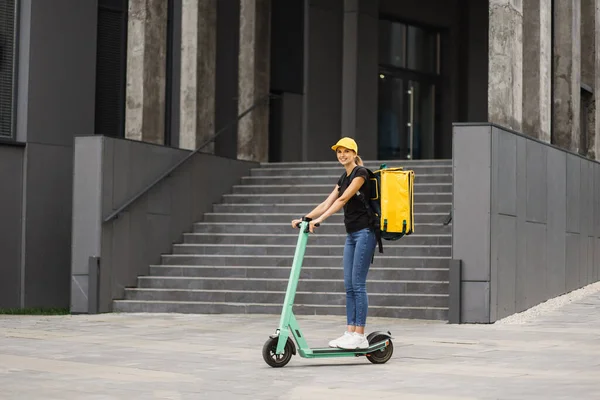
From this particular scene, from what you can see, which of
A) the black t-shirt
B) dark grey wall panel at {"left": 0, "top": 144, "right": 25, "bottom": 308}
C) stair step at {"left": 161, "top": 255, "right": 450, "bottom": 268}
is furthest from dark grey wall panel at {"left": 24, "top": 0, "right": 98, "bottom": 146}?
the black t-shirt

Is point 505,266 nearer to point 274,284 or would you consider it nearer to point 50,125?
point 274,284

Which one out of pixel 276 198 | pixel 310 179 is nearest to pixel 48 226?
pixel 276 198

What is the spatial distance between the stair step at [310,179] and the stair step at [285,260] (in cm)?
275

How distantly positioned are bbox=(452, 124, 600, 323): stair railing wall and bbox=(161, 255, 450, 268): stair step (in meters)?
1.21

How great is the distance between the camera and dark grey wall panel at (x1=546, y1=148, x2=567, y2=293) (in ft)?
56.1

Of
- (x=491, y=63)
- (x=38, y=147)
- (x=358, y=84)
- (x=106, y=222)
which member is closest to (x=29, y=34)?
(x=38, y=147)

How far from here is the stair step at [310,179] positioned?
19.0 meters

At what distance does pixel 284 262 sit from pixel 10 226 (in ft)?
16.7

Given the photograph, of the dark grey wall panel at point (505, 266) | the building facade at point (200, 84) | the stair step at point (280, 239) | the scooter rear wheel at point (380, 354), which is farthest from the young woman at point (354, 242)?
the stair step at point (280, 239)

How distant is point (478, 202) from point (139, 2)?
24.4 ft

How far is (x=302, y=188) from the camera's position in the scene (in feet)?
64.6

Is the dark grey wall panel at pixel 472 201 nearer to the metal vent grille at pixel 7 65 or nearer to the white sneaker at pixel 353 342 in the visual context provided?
the white sneaker at pixel 353 342

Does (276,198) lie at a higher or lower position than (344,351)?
higher

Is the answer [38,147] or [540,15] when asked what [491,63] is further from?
[38,147]
